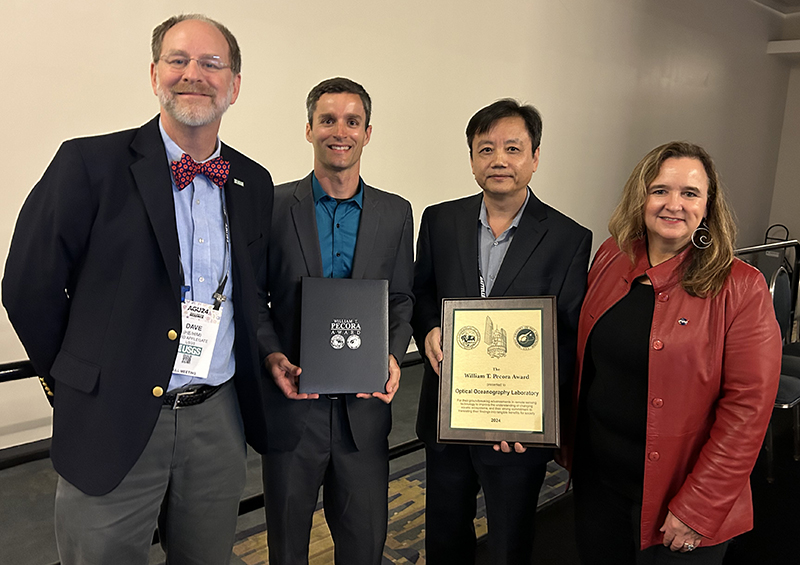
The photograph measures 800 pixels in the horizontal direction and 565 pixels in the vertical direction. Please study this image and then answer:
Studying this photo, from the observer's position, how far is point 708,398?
5.43 ft

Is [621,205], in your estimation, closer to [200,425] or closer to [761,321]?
[761,321]

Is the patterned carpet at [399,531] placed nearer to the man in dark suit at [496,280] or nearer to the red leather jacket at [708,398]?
the man in dark suit at [496,280]

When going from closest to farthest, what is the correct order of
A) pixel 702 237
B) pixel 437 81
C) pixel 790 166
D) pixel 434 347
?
pixel 702 237 → pixel 434 347 → pixel 437 81 → pixel 790 166

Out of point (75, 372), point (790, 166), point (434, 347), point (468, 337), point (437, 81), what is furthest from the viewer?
point (790, 166)

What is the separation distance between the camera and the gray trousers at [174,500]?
1.50 meters

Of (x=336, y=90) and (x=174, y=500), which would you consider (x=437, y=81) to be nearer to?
(x=336, y=90)

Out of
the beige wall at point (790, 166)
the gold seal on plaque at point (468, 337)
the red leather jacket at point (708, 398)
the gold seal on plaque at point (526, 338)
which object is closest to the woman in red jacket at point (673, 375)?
the red leather jacket at point (708, 398)

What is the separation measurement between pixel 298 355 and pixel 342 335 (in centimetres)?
18

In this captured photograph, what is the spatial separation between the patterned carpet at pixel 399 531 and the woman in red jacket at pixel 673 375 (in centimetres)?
106

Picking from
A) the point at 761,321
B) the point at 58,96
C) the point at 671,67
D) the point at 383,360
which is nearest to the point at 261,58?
the point at 58,96

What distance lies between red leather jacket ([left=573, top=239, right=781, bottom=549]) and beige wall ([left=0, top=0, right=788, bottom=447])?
3138mm

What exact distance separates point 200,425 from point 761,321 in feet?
4.98

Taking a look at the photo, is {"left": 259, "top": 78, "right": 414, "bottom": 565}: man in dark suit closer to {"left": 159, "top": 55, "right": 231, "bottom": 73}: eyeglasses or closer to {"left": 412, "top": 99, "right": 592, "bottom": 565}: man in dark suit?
{"left": 412, "top": 99, "right": 592, "bottom": 565}: man in dark suit

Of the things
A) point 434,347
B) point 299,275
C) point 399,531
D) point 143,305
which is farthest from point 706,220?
point 399,531
